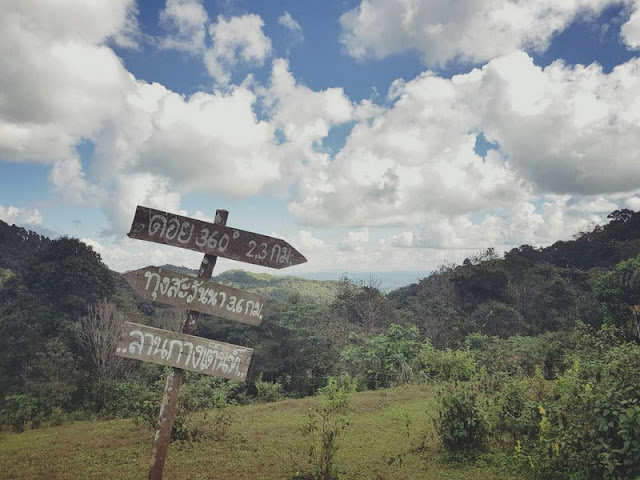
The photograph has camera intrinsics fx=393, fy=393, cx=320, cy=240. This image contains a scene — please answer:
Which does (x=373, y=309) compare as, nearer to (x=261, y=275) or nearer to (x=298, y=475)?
(x=298, y=475)

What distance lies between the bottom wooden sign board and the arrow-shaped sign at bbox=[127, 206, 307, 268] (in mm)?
941

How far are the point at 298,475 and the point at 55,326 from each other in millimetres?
27330

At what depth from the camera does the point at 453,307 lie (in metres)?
35.6

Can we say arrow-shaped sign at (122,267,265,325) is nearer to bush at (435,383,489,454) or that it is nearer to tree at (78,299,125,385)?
bush at (435,383,489,454)

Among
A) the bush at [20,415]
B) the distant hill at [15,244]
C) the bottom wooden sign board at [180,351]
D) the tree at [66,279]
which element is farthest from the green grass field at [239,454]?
the distant hill at [15,244]

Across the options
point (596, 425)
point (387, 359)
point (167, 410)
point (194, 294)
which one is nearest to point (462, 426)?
point (596, 425)

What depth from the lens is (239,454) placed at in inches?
265

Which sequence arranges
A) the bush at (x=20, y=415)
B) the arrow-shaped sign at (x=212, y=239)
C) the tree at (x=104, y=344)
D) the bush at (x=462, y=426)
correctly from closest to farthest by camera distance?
the arrow-shaped sign at (x=212, y=239)
the bush at (x=462, y=426)
the bush at (x=20, y=415)
the tree at (x=104, y=344)

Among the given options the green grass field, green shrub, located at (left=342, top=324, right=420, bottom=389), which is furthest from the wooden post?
green shrub, located at (left=342, top=324, right=420, bottom=389)

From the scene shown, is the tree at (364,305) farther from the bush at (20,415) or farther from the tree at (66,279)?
the bush at (20,415)

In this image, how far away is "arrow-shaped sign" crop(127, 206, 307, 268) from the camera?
165 inches

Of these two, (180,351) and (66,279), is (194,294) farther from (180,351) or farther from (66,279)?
(66,279)

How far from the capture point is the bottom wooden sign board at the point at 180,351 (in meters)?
4.00

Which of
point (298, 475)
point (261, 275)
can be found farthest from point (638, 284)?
point (261, 275)
